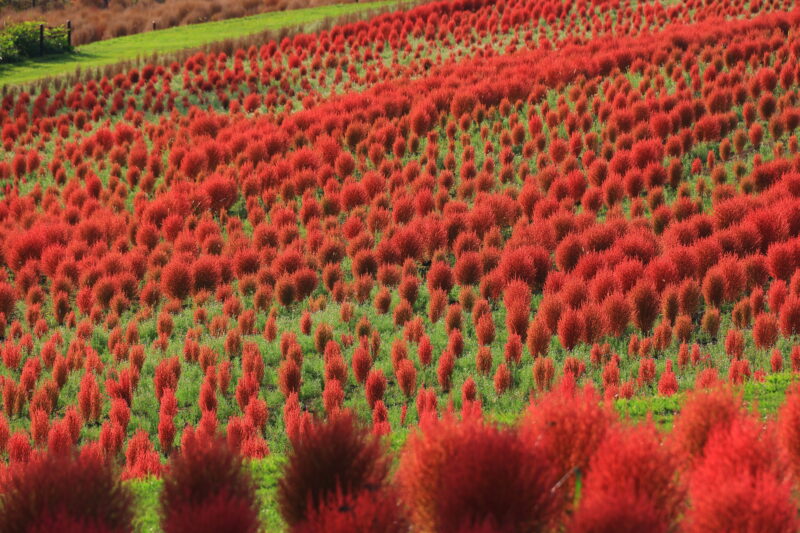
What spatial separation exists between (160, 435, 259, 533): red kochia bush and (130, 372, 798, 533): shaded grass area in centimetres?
56

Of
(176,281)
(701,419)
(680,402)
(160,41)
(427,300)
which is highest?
(160,41)

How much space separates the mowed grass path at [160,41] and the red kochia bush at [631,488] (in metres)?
21.5

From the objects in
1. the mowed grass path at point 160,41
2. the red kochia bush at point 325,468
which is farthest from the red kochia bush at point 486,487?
the mowed grass path at point 160,41

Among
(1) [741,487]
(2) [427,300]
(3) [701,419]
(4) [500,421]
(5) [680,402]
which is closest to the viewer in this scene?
(1) [741,487]

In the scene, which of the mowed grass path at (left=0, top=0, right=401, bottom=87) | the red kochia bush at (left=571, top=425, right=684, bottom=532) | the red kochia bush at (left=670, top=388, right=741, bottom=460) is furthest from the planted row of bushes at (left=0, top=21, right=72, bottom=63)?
the red kochia bush at (left=571, top=425, right=684, bottom=532)

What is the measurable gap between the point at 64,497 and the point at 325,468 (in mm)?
1065

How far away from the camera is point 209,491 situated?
374 cm

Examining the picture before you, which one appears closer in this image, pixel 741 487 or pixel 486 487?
pixel 741 487

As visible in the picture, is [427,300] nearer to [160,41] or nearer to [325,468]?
[325,468]

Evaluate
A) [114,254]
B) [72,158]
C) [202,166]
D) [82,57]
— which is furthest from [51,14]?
[114,254]

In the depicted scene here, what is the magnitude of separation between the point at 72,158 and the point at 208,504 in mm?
13361

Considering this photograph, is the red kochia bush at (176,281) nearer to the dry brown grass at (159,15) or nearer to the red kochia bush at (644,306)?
the red kochia bush at (644,306)

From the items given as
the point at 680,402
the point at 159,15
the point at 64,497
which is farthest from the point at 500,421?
the point at 159,15

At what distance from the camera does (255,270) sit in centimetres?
1051
